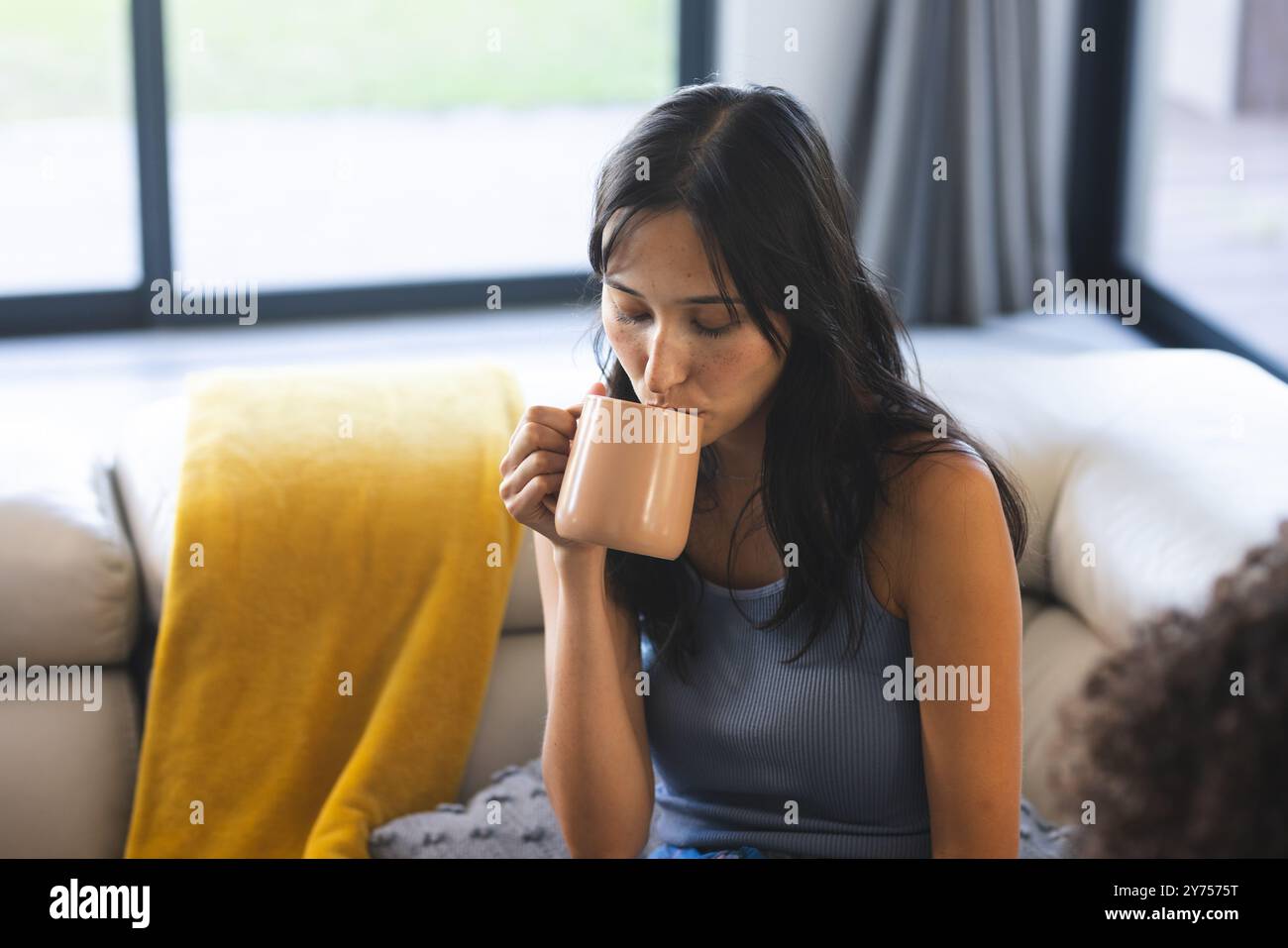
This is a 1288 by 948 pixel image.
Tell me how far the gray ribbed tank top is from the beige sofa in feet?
1.46

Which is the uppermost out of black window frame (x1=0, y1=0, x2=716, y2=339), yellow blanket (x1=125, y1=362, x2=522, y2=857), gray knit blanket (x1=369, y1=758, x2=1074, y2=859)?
black window frame (x1=0, y1=0, x2=716, y2=339)

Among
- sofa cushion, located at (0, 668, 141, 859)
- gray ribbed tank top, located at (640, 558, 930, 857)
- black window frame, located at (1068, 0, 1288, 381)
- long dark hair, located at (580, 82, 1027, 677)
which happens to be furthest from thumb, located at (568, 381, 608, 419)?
black window frame, located at (1068, 0, 1288, 381)

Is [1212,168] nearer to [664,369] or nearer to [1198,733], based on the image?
[664,369]

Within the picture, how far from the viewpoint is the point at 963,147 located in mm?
3303

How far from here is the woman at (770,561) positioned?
4.39 feet

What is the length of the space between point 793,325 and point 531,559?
0.74 metres

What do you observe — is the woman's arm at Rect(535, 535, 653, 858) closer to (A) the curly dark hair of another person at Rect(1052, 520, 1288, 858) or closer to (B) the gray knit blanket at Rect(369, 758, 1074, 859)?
(B) the gray knit blanket at Rect(369, 758, 1074, 859)

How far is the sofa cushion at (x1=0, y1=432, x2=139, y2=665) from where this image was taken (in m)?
1.90

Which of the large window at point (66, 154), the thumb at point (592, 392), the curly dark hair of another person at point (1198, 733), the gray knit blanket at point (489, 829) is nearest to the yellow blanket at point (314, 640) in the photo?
the gray knit blanket at point (489, 829)

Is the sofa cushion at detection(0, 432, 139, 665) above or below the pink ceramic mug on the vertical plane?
below

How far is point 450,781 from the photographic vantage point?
1.96 meters
